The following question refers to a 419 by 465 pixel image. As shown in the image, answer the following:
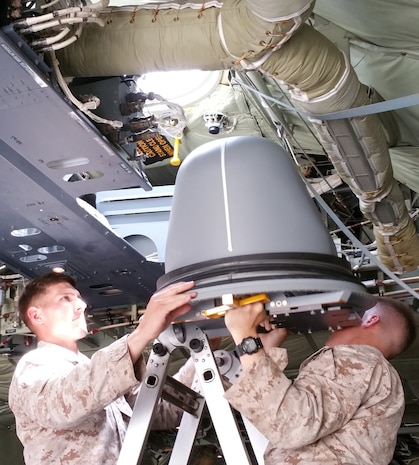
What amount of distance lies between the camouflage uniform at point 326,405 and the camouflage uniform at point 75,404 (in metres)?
0.45

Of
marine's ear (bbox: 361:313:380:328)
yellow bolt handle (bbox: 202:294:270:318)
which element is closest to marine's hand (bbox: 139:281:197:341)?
yellow bolt handle (bbox: 202:294:270:318)

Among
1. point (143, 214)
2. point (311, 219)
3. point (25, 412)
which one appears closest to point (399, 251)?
point (143, 214)

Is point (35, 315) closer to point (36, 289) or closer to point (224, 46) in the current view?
point (36, 289)

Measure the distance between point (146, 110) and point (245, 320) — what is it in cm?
139

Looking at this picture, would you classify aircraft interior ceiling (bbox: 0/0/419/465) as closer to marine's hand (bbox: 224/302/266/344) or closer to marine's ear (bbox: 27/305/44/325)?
marine's hand (bbox: 224/302/266/344)

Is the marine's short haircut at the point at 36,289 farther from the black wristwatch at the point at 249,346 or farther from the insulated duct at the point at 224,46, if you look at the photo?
the black wristwatch at the point at 249,346

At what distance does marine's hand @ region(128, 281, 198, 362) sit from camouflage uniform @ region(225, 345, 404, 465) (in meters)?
0.31

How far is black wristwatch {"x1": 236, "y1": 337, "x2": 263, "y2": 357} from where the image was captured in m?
1.85

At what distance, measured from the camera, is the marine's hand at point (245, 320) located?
1888 millimetres

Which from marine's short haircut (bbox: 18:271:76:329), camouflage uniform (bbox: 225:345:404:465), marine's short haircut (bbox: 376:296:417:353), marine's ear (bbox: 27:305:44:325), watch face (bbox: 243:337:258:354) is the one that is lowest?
camouflage uniform (bbox: 225:345:404:465)

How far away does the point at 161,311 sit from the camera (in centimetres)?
193

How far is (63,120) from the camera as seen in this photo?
2.06m

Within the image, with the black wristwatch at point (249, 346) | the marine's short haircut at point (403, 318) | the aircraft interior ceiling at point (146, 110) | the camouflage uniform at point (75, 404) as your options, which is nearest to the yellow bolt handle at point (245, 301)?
the black wristwatch at point (249, 346)

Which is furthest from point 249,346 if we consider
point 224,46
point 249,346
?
point 224,46
